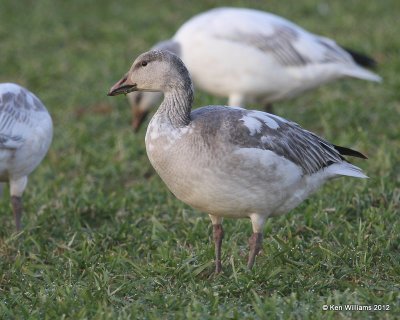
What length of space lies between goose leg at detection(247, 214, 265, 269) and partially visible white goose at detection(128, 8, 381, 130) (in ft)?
9.78

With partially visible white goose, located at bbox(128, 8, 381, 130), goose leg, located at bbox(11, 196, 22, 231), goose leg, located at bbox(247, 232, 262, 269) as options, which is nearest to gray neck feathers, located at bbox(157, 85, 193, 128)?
goose leg, located at bbox(247, 232, 262, 269)

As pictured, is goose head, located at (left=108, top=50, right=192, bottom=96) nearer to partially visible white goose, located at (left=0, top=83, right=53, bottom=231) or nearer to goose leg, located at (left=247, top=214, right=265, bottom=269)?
goose leg, located at (left=247, top=214, right=265, bottom=269)

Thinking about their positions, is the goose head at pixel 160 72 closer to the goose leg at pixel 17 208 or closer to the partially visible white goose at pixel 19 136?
the partially visible white goose at pixel 19 136

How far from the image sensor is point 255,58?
733 centimetres

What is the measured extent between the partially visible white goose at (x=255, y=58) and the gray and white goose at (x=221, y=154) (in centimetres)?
266

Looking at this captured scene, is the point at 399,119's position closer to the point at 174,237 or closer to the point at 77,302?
the point at 174,237

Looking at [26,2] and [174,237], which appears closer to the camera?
[174,237]

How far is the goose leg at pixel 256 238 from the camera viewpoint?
4.53 meters

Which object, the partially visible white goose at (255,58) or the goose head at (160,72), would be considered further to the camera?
the partially visible white goose at (255,58)

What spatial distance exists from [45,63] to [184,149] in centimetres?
633

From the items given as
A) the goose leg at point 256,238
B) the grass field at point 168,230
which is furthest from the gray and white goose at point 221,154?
the grass field at point 168,230

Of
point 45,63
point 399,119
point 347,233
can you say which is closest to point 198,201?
point 347,233

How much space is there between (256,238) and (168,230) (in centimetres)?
103

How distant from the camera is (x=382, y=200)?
5559 millimetres
